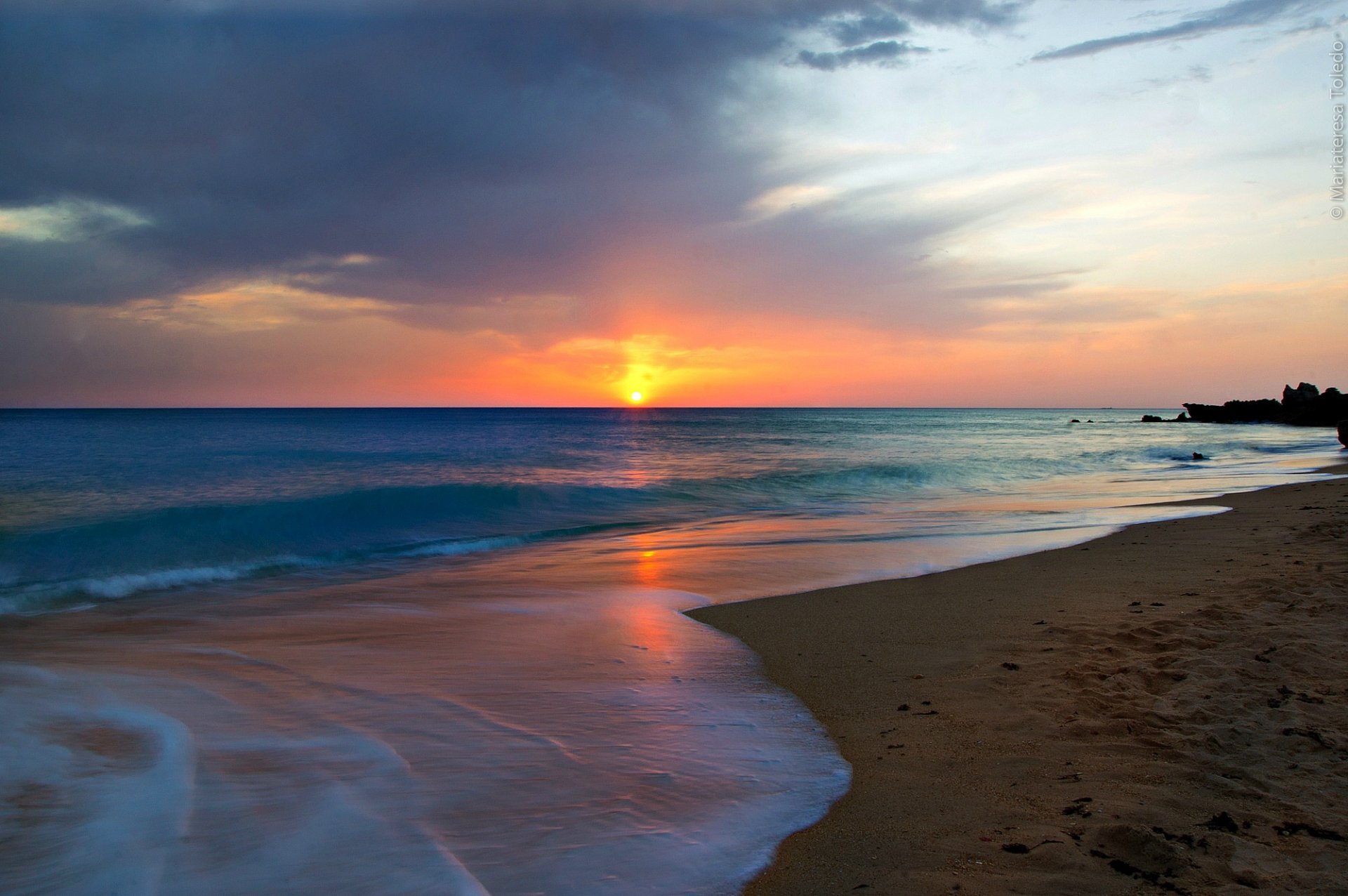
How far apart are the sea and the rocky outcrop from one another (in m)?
48.3

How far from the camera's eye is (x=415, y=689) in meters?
4.97

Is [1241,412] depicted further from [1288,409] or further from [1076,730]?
[1076,730]

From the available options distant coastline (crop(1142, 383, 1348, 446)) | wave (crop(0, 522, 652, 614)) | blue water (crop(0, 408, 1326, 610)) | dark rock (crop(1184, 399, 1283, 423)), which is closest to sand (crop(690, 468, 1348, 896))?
wave (crop(0, 522, 652, 614))

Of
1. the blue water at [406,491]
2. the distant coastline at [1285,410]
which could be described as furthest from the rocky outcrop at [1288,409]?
the blue water at [406,491]

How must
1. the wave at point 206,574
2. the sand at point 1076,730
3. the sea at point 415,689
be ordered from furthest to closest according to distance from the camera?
the wave at point 206,574 < the sea at point 415,689 < the sand at point 1076,730

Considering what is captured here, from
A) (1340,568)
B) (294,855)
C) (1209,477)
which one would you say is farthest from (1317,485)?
(294,855)

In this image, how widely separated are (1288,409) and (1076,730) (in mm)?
77718

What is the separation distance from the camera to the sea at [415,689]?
2977 mm

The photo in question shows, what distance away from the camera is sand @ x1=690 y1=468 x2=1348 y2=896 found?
2736 mm

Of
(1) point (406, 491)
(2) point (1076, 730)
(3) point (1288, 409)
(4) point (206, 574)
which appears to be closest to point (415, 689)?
(2) point (1076, 730)

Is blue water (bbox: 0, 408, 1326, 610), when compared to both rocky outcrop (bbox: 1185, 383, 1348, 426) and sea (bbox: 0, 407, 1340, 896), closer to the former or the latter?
sea (bbox: 0, 407, 1340, 896)

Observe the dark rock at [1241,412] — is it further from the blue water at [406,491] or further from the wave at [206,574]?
the wave at [206,574]

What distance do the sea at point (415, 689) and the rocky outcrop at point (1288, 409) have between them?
48.3 meters

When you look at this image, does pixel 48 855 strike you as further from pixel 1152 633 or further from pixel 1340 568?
pixel 1340 568
